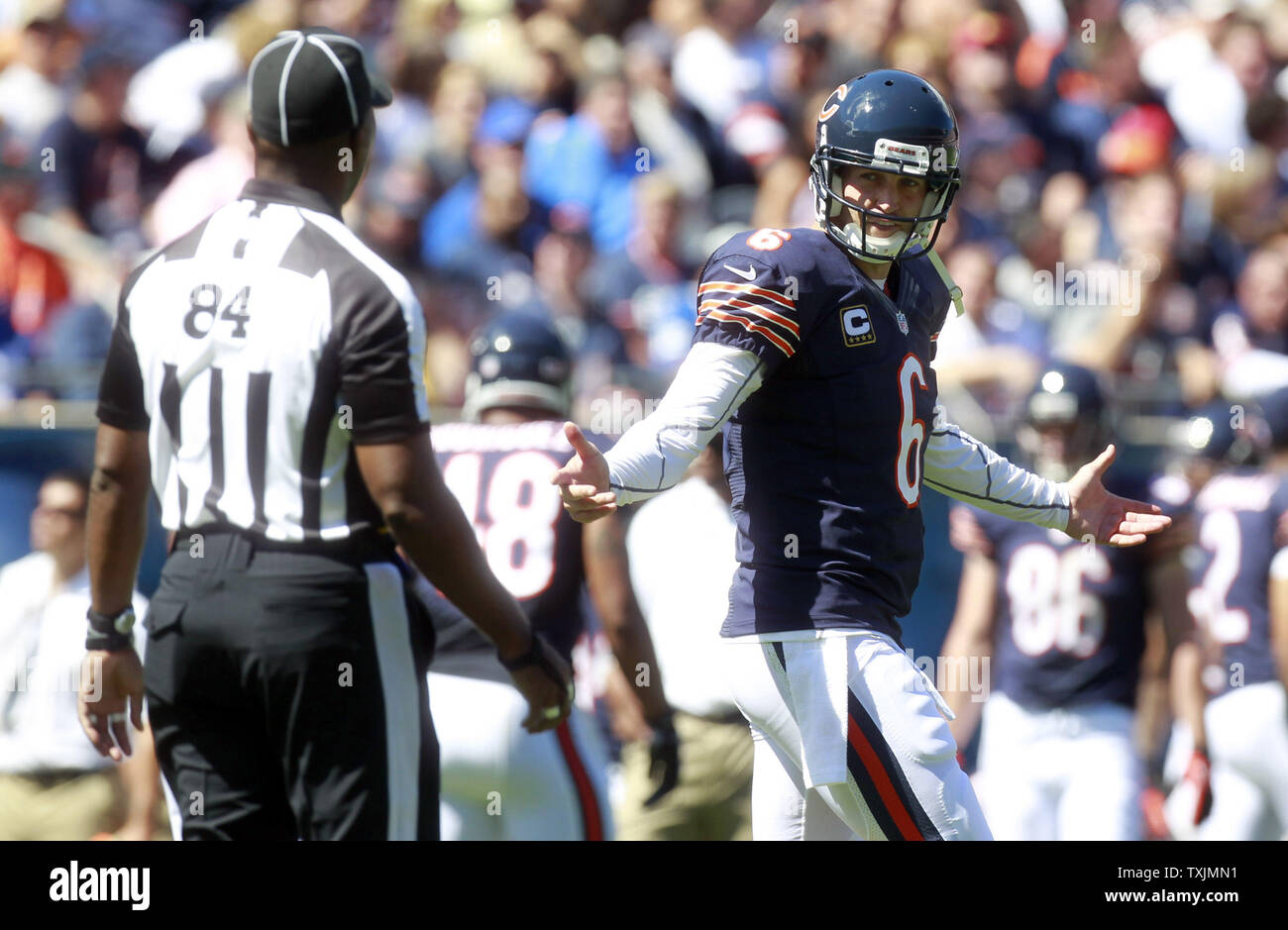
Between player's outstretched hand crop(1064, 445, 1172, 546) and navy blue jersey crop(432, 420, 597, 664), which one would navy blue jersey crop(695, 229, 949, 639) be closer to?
→ player's outstretched hand crop(1064, 445, 1172, 546)

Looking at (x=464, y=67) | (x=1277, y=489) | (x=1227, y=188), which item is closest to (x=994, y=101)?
(x=1227, y=188)

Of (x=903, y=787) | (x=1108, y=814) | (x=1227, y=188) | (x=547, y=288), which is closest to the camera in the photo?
(x=903, y=787)

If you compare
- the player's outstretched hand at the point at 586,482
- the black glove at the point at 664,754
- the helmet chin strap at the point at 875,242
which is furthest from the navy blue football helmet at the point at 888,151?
the black glove at the point at 664,754

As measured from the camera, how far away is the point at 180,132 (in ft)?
30.1

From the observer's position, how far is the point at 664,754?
520 cm

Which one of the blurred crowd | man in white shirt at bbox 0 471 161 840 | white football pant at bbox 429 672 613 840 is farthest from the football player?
the blurred crowd

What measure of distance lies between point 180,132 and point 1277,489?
579 centimetres

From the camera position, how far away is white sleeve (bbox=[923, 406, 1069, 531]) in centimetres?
427

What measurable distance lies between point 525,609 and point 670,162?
4.88 m

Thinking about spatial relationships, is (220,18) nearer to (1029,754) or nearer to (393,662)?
(1029,754)

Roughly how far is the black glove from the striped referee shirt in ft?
6.43

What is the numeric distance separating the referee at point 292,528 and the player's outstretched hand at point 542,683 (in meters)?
0.10

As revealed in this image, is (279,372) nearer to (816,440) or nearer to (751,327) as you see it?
(751,327)
